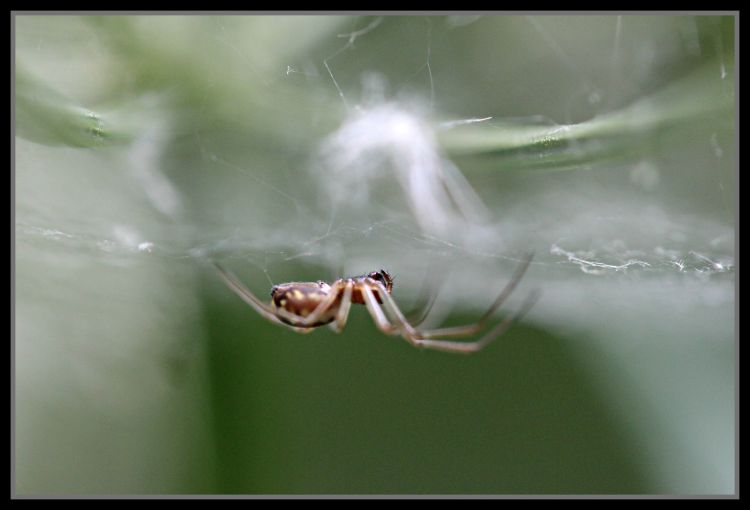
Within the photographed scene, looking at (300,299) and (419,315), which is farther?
(419,315)

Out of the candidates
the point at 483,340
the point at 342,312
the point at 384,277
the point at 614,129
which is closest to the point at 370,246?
the point at 384,277

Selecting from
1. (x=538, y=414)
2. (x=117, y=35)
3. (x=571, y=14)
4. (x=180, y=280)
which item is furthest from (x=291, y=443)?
(x=571, y=14)

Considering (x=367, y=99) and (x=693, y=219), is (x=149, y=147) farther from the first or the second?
(x=693, y=219)

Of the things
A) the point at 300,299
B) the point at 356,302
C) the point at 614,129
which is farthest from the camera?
the point at 356,302

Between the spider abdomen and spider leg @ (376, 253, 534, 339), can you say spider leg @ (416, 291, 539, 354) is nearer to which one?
spider leg @ (376, 253, 534, 339)

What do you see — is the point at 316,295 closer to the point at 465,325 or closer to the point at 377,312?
the point at 377,312

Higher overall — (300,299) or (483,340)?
(300,299)

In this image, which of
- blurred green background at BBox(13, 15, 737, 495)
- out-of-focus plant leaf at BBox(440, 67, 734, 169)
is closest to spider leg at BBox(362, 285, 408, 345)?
blurred green background at BBox(13, 15, 737, 495)

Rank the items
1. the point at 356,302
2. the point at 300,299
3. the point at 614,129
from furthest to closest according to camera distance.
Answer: the point at 356,302 < the point at 300,299 < the point at 614,129
